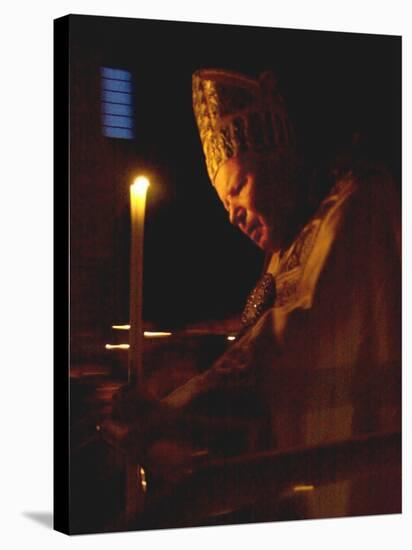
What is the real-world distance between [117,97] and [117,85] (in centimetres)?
5

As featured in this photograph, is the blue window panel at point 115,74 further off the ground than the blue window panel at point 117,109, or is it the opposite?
the blue window panel at point 115,74

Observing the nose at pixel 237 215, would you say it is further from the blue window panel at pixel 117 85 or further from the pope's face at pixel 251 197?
the blue window panel at pixel 117 85

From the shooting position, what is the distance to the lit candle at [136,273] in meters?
8.33

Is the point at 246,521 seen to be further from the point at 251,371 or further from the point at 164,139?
the point at 164,139

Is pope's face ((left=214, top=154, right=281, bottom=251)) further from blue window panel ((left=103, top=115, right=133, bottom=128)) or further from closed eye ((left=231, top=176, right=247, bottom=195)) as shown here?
blue window panel ((left=103, top=115, right=133, bottom=128))

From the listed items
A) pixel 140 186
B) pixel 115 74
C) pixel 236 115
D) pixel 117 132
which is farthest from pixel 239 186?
pixel 115 74

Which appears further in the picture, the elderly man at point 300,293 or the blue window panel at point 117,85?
the elderly man at point 300,293

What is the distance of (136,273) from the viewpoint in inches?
328

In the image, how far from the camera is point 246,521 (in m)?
8.63

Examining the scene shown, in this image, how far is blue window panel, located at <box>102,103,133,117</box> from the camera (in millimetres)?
8289

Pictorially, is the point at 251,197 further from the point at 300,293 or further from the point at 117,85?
the point at 117,85

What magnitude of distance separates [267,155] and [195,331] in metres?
0.90

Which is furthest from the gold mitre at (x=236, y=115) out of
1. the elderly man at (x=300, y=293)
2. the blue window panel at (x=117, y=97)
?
the blue window panel at (x=117, y=97)

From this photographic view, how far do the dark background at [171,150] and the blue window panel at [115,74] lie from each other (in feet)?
0.11
